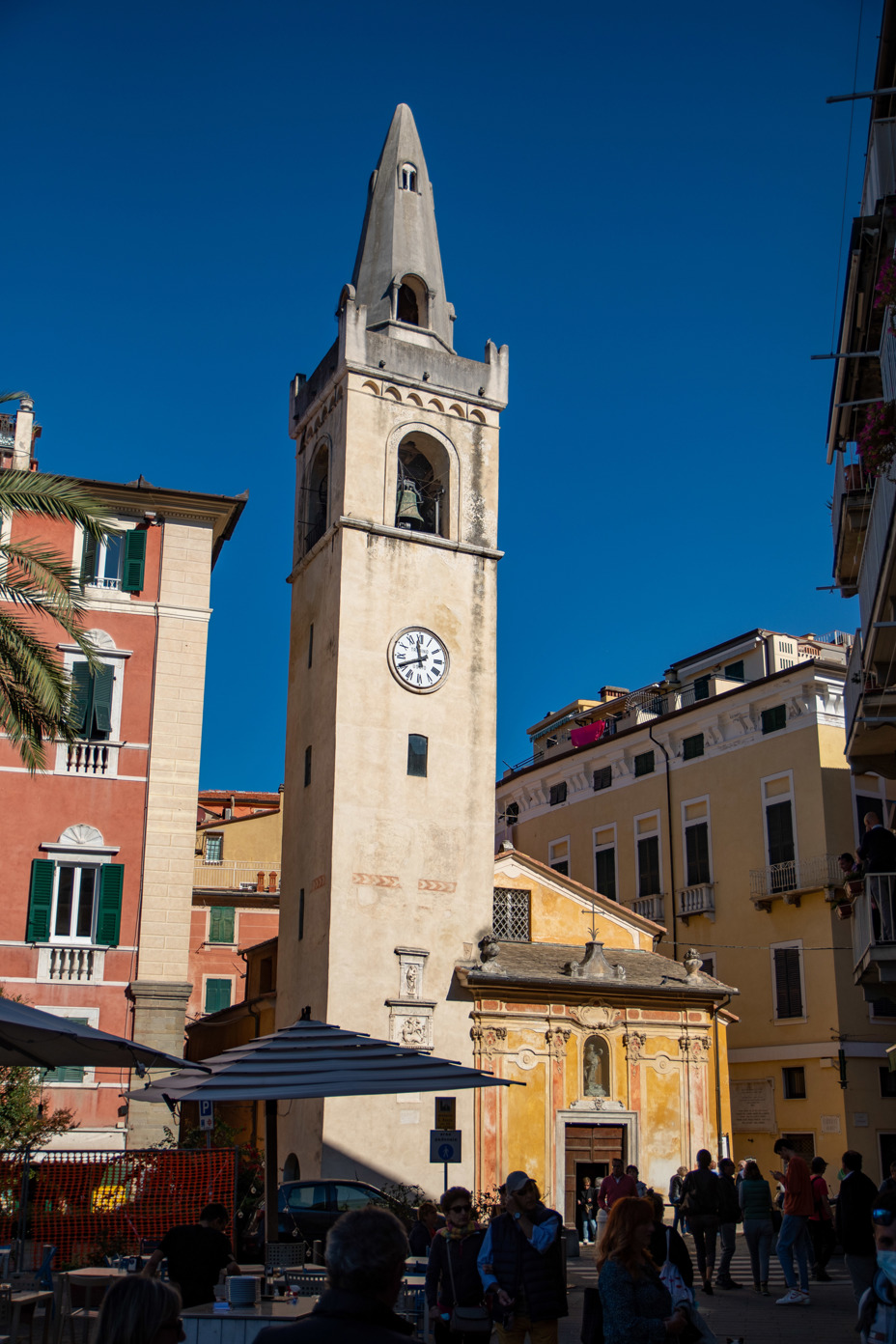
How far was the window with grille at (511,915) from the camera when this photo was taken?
31344mm

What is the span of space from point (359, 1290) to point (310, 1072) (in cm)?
809

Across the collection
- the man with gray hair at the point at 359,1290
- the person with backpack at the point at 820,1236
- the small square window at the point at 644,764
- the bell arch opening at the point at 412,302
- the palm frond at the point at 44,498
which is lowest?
the person with backpack at the point at 820,1236

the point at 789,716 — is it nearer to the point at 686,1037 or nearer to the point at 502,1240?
the point at 686,1037

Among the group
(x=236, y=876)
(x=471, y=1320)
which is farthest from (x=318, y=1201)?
(x=236, y=876)

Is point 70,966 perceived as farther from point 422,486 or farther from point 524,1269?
point 524,1269

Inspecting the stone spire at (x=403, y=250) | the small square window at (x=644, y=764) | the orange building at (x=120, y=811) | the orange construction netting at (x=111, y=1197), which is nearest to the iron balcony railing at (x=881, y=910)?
the orange construction netting at (x=111, y=1197)

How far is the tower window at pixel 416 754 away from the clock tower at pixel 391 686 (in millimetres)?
49

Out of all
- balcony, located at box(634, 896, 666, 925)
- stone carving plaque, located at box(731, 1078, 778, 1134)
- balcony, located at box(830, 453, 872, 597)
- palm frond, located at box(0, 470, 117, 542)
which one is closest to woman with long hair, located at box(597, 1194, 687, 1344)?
palm frond, located at box(0, 470, 117, 542)

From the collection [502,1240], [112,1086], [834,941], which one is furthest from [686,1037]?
[502,1240]

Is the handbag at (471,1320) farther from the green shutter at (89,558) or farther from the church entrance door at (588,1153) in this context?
the green shutter at (89,558)

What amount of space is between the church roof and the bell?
1003 centimetres

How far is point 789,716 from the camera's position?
112ft

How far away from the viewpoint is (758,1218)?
53.7 feet

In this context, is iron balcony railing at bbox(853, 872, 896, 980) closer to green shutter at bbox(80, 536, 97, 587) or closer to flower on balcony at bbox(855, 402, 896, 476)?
flower on balcony at bbox(855, 402, 896, 476)
